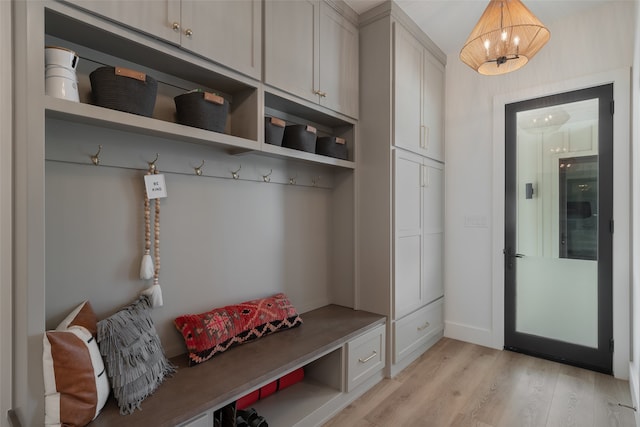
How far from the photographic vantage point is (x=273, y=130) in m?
1.93

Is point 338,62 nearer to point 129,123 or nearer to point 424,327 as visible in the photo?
point 129,123

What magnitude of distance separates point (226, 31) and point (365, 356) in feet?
6.73

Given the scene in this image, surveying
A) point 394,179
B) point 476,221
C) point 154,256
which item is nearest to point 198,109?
point 154,256

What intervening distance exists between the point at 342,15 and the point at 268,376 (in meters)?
2.35

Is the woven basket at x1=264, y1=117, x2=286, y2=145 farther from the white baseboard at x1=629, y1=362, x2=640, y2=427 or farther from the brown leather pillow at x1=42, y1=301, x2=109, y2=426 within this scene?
the white baseboard at x1=629, y1=362, x2=640, y2=427

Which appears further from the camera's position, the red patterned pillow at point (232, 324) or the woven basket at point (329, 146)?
the woven basket at point (329, 146)

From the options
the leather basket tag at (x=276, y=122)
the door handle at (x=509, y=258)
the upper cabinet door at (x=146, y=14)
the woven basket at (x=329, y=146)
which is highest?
the upper cabinet door at (x=146, y=14)

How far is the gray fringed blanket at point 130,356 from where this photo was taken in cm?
125

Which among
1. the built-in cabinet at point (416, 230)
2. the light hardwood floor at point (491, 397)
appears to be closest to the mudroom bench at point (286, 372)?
the light hardwood floor at point (491, 397)

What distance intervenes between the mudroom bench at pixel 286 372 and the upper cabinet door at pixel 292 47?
145 cm

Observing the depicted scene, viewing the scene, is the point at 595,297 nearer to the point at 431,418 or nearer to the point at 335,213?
the point at 431,418

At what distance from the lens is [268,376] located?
5.04 feet

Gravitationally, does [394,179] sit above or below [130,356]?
above

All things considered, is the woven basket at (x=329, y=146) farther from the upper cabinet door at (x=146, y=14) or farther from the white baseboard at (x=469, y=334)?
the white baseboard at (x=469, y=334)
